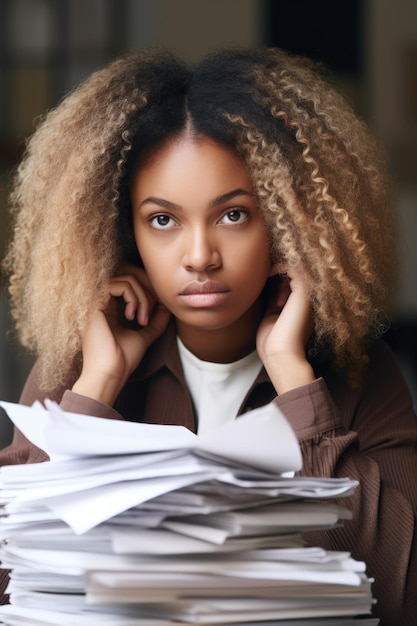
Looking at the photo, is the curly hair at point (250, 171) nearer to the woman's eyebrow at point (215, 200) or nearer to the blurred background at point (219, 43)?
the woman's eyebrow at point (215, 200)

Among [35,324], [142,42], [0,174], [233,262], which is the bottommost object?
[0,174]

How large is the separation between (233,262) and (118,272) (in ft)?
0.66

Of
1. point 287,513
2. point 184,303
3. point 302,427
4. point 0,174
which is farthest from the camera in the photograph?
point 0,174

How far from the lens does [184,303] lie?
1.17 metres

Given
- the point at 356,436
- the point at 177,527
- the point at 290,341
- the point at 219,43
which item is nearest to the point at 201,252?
the point at 290,341

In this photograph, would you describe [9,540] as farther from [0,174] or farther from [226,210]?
[0,174]

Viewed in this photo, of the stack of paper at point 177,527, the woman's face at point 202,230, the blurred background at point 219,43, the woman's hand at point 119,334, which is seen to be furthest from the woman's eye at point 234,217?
the blurred background at point 219,43

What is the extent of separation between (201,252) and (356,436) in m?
0.27

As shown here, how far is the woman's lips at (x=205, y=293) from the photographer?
1.15 m

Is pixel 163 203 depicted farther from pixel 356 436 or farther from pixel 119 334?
pixel 356 436

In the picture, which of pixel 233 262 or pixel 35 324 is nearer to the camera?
pixel 233 262

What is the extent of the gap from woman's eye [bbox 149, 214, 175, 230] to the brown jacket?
206mm

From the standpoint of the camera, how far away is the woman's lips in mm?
1146

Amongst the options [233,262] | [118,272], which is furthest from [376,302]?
[118,272]
